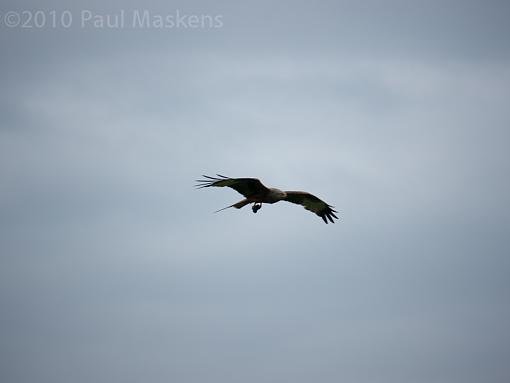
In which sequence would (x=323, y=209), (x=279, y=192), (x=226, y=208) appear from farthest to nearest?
(x=323, y=209), (x=279, y=192), (x=226, y=208)

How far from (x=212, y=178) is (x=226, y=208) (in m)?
0.92

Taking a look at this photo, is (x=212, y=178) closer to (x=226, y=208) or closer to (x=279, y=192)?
(x=226, y=208)

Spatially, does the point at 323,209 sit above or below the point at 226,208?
above

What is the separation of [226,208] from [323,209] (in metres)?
5.53

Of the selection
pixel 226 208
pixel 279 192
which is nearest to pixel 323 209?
pixel 279 192

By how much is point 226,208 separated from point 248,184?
1.08m

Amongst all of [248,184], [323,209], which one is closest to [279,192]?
[248,184]

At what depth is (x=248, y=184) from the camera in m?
18.3

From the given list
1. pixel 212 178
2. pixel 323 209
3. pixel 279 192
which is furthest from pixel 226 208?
pixel 323 209

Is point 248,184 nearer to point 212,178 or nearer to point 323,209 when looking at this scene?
point 212,178

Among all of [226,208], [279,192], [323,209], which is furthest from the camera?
[323,209]

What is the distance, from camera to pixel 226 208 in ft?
58.2

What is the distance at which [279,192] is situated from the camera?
19.2 metres

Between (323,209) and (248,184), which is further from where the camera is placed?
(323,209)
